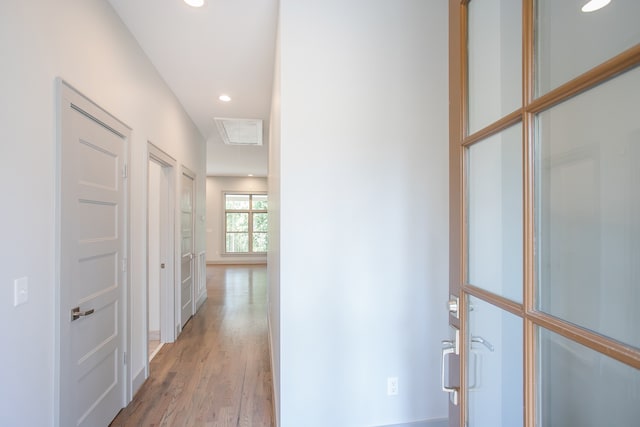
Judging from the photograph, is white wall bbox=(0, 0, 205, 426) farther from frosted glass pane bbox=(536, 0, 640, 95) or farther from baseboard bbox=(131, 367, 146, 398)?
frosted glass pane bbox=(536, 0, 640, 95)

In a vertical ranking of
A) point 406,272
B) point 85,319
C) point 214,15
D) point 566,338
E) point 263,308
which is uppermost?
point 214,15

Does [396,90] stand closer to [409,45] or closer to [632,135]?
[409,45]

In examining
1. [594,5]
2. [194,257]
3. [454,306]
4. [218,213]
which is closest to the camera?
[594,5]

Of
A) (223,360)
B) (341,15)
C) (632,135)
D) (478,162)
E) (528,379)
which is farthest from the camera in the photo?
(223,360)

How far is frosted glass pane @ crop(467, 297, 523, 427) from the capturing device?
70cm

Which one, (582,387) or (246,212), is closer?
(582,387)

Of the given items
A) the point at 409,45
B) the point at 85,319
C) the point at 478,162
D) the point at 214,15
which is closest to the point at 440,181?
the point at 409,45

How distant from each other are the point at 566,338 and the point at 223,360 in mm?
3223

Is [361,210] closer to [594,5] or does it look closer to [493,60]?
[493,60]

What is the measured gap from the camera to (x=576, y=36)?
551 mm

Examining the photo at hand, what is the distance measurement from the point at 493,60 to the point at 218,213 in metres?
9.83

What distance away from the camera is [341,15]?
1.78 metres

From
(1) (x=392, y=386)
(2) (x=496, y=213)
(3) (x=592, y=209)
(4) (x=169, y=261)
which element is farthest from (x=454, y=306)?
(4) (x=169, y=261)

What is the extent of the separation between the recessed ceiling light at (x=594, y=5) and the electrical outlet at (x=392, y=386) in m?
1.91
